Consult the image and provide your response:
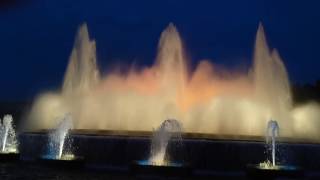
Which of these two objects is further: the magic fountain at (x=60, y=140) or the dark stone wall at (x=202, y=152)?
the magic fountain at (x=60, y=140)

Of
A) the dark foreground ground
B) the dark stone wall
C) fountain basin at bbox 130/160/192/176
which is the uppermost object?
the dark stone wall

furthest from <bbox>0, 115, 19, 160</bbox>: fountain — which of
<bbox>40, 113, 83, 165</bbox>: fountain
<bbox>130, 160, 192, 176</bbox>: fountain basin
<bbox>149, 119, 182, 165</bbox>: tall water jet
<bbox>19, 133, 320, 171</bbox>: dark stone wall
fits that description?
<bbox>130, 160, 192, 176</bbox>: fountain basin

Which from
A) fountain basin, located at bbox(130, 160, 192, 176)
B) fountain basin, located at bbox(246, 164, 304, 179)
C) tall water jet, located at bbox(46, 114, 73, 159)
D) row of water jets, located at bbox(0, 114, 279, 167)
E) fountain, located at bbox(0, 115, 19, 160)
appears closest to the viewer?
fountain basin, located at bbox(246, 164, 304, 179)

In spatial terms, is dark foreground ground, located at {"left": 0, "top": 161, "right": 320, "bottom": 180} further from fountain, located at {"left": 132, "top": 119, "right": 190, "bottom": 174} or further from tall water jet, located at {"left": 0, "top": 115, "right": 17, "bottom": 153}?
tall water jet, located at {"left": 0, "top": 115, "right": 17, "bottom": 153}

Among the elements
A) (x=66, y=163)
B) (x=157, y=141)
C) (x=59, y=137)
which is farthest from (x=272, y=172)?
(x=59, y=137)

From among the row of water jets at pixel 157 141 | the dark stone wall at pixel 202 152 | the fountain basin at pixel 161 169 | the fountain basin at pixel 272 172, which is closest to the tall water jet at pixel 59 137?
the row of water jets at pixel 157 141

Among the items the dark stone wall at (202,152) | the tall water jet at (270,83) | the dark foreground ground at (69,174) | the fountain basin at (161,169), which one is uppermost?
the tall water jet at (270,83)

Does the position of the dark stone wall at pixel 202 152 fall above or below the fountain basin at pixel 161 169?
above

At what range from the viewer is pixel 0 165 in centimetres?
2262

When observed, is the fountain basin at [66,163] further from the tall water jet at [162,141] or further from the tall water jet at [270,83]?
the tall water jet at [270,83]

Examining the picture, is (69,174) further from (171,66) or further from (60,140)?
(171,66)

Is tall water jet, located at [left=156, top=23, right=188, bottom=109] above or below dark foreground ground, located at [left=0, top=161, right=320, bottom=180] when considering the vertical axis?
above

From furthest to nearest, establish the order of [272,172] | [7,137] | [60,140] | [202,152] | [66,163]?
[7,137]
[60,140]
[202,152]
[66,163]
[272,172]

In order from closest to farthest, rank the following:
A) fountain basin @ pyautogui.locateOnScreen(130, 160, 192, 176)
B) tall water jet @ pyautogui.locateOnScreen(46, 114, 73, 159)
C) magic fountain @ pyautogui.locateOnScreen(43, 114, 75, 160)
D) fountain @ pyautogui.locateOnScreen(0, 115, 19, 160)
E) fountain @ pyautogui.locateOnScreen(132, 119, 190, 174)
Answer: fountain basin @ pyautogui.locateOnScreen(130, 160, 192, 176) < fountain @ pyautogui.locateOnScreen(132, 119, 190, 174) < magic fountain @ pyautogui.locateOnScreen(43, 114, 75, 160) < tall water jet @ pyautogui.locateOnScreen(46, 114, 73, 159) < fountain @ pyautogui.locateOnScreen(0, 115, 19, 160)
